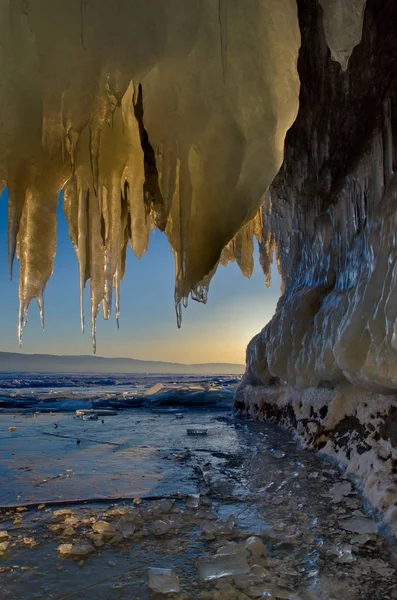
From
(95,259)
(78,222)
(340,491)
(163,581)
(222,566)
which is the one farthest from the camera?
(95,259)

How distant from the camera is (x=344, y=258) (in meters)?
3.92

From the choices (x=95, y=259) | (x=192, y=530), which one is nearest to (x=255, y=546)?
(x=192, y=530)

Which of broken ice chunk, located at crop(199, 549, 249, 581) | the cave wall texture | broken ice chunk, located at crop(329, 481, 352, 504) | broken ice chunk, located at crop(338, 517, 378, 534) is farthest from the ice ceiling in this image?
broken ice chunk, located at crop(199, 549, 249, 581)

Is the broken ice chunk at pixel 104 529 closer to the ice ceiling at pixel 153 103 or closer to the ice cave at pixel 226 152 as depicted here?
the ice cave at pixel 226 152

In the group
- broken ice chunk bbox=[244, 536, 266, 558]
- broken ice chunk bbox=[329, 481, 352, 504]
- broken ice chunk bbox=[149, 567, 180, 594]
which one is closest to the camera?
broken ice chunk bbox=[149, 567, 180, 594]

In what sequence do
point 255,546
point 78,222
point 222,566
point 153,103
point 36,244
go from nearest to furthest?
point 222,566
point 255,546
point 153,103
point 36,244
point 78,222

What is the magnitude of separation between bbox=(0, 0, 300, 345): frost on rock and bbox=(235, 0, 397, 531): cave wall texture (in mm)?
570

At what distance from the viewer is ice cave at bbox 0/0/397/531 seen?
2.13 metres

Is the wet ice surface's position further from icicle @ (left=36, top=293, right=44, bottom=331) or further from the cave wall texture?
icicle @ (left=36, top=293, right=44, bottom=331)

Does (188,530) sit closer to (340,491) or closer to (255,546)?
(255,546)

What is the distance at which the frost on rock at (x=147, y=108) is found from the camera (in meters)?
2.09

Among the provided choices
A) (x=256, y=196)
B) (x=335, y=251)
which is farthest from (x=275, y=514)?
(x=335, y=251)

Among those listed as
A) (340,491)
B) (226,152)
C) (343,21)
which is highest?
(343,21)

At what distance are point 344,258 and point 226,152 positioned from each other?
5.95 feet
